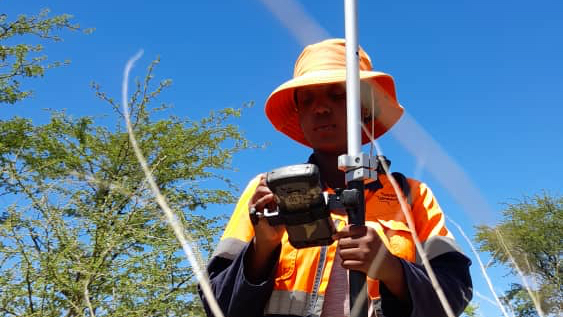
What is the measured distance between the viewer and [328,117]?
173 centimetres

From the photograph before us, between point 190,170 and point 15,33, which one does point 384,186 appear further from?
point 15,33

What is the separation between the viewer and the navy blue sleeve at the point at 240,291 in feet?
4.64

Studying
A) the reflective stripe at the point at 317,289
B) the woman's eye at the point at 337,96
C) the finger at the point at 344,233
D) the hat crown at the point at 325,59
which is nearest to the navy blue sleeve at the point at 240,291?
the reflective stripe at the point at 317,289

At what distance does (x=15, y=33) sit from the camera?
1115 centimetres

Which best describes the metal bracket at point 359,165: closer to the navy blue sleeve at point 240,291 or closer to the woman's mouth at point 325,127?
the navy blue sleeve at point 240,291

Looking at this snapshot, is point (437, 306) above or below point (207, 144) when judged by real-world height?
below

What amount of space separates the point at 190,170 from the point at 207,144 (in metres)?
0.67

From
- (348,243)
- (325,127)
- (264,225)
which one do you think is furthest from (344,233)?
(325,127)

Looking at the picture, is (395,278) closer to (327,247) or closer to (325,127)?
(327,247)

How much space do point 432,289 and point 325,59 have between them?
0.88 meters

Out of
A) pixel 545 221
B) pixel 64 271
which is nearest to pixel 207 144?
pixel 64 271

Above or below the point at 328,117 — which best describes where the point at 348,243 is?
below

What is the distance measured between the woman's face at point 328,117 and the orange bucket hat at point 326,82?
6 cm

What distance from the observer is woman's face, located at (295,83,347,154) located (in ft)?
5.69
